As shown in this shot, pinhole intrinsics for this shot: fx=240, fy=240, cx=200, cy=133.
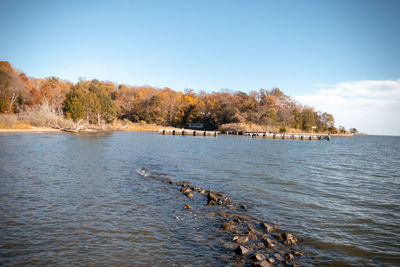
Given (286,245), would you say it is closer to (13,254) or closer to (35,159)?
(13,254)

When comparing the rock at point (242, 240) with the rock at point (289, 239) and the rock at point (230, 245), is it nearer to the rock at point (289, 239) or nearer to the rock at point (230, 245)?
the rock at point (230, 245)

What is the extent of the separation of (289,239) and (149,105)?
90.3 meters

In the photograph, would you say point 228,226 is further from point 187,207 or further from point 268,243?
point 187,207

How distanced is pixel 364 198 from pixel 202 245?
31.6 feet

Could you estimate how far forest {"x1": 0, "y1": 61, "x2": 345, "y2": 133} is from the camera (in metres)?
56.3

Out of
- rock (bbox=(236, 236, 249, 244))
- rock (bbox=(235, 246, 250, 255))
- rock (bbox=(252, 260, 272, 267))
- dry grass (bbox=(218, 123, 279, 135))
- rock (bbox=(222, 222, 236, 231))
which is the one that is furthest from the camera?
dry grass (bbox=(218, 123, 279, 135))

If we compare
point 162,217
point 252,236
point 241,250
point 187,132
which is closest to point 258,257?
point 241,250

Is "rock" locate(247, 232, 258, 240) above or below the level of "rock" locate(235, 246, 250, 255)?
below

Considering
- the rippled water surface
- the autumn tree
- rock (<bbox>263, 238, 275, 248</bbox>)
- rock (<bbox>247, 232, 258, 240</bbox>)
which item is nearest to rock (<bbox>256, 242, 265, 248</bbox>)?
rock (<bbox>263, 238, 275, 248</bbox>)

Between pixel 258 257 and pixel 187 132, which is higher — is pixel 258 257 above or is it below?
below

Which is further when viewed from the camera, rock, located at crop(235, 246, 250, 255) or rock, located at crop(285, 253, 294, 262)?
rock, located at crop(235, 246, 250, 255)

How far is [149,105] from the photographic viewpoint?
9312 centimetres

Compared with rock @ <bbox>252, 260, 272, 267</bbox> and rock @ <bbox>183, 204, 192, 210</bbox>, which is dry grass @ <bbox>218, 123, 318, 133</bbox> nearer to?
rock @ <bbox>183, 204, 192, 210</bbox>

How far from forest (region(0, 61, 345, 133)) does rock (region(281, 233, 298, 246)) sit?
5516 centimetres
